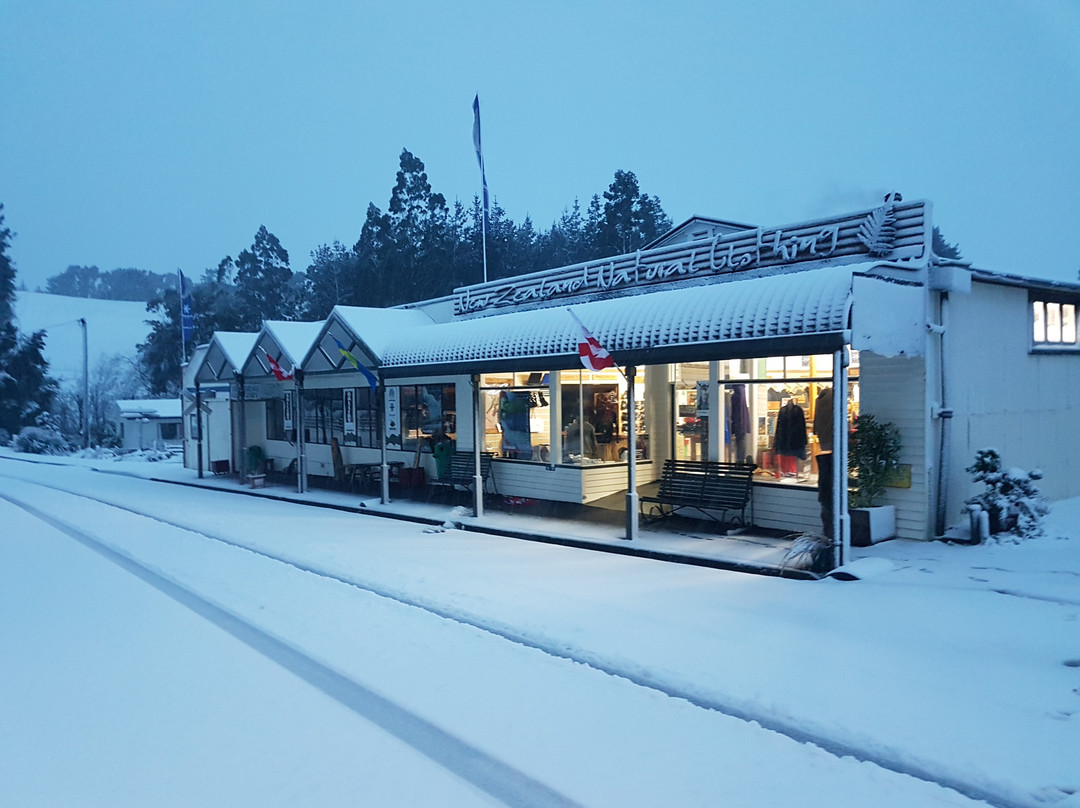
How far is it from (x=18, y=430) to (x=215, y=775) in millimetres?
58234

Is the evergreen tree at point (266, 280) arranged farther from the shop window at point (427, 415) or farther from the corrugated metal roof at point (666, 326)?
the corrugated metal roof at point (666, 326)

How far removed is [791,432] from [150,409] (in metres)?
40.4

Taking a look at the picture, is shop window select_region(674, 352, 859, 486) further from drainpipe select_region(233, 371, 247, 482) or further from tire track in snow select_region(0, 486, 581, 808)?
drainpipe select_region(233, 371, 247, 482)

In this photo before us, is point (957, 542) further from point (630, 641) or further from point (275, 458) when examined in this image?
point (275, 458)

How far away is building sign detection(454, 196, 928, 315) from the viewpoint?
10758 millimetres

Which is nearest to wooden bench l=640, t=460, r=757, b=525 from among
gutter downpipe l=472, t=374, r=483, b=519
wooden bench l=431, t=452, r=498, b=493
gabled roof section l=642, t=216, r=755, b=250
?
gutter downpipe l=472, t=374, r=483, b=519

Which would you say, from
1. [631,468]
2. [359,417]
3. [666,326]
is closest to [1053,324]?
[666,326]

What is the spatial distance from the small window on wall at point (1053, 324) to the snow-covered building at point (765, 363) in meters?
0.04

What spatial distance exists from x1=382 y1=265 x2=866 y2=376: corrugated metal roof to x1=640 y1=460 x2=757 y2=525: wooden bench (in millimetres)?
→ 2391

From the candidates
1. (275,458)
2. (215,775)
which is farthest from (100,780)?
(275,458)

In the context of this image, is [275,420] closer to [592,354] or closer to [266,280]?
[592,354]

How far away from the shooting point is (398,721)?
5688 millimetres

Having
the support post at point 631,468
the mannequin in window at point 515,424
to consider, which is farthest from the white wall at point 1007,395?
the mannequin in window at point 515,424

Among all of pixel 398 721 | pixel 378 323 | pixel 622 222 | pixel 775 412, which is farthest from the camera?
pixel 622 222
